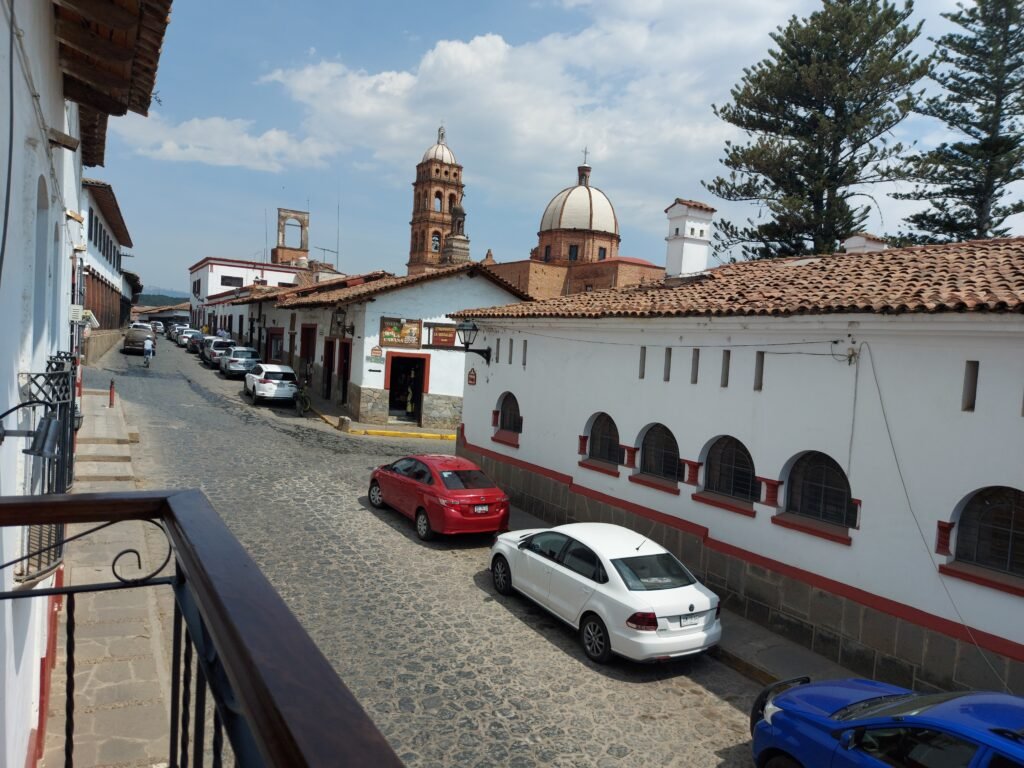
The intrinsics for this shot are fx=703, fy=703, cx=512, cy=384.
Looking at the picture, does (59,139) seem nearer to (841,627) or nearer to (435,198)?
(841,627)

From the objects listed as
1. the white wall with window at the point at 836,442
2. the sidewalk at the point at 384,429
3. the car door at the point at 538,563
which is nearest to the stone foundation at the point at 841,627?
the white wall with window at the point at 836,442

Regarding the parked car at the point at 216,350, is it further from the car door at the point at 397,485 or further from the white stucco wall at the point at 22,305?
the white stucco wall at the point at 22,305

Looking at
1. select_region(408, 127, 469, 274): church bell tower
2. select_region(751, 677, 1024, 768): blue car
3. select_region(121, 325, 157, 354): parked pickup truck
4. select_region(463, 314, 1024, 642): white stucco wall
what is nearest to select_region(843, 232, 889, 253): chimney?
select_region(463, 314, 1024, 642): white stucco wall

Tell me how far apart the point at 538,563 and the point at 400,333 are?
17350 mm

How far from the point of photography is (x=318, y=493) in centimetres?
1602

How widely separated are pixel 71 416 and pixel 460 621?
5.62 m

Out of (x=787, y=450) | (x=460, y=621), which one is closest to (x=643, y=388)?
(x=787, y=450)

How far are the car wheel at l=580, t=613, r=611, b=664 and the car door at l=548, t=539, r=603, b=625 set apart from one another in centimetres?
21

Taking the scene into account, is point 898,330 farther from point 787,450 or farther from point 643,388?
point 643,388

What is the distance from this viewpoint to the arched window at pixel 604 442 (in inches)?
539

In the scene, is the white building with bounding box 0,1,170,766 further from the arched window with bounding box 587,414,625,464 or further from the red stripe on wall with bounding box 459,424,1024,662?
the arched window with bounding box 587,414,625,464

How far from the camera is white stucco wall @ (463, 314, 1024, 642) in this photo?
777 centimetres

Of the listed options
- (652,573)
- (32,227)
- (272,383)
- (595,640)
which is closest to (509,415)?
(652,573)

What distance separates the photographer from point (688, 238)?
51.3 feet
